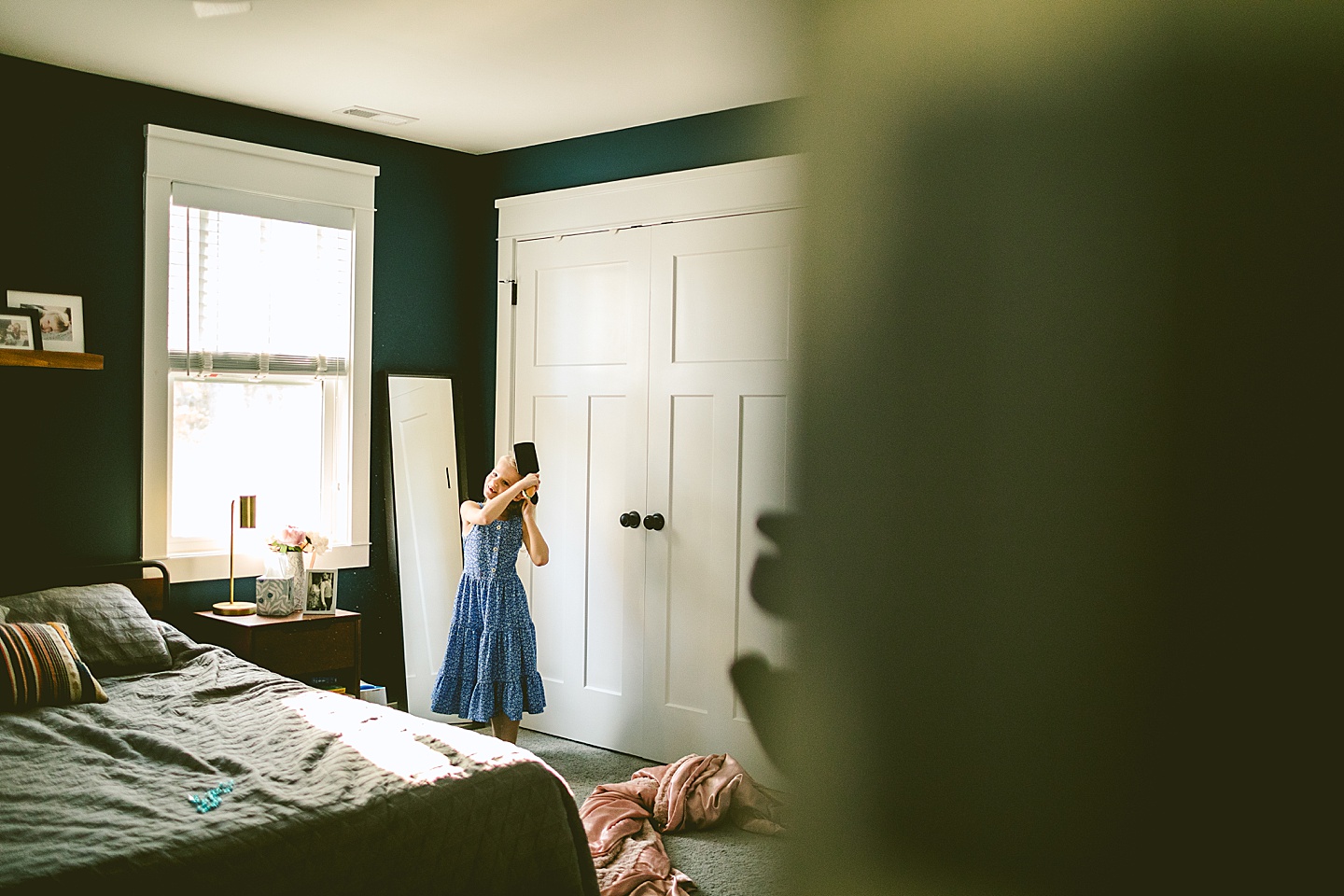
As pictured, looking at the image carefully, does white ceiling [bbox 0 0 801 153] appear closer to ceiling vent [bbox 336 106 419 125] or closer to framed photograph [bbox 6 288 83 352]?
ceiling vent [bbox 336 106 419 125]

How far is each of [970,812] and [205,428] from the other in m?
4.51

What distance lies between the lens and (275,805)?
223 cm

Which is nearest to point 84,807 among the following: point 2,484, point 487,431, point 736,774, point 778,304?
point 2,484

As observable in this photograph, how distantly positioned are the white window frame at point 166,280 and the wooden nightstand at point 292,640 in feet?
1.01

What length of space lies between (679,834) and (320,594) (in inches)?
70.9

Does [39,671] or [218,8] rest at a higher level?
[218,8]

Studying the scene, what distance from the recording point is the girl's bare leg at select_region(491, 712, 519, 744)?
4164mm

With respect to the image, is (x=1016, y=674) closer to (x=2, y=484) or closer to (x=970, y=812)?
(x=970, y=812)

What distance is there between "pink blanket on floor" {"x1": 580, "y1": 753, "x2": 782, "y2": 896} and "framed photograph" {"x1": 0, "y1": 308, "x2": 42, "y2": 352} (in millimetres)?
2632

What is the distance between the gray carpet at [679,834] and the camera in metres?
3.18

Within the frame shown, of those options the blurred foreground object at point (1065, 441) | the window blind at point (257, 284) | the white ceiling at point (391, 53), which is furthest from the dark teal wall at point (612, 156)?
the blurred foreground object at point (1065, 441)

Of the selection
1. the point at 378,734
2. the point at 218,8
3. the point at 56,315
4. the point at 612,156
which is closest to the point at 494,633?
the point at 378,734

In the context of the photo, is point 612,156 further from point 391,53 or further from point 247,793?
point 247,793

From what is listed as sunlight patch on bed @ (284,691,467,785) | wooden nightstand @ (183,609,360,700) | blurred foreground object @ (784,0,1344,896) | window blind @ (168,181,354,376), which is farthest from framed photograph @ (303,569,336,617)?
blurred foreground object @ (784,0,1344,896)
